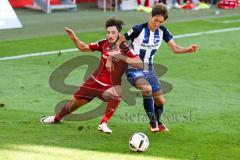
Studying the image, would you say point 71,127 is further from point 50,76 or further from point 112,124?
point 50,76

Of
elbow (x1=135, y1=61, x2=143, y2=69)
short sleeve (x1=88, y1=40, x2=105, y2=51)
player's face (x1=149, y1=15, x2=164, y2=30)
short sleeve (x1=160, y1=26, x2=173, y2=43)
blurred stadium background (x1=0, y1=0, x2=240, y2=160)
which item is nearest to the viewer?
blurred stadium background (x1=0, y1=0, x2=240, y2=160)

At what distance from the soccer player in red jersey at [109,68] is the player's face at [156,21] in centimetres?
41

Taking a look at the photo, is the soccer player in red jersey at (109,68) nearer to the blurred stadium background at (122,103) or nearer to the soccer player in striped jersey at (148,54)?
the soccer player in striped jersey at (148,54)

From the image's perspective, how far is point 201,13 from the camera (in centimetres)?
2542

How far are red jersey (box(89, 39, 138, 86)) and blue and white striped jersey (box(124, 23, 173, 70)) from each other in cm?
14

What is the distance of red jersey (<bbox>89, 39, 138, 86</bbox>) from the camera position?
9.43 m

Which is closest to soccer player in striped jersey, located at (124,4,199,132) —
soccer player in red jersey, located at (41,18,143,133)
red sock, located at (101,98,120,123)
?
soccer player in red jersey, located at (41,18,143,133)

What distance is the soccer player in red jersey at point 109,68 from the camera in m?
9.36

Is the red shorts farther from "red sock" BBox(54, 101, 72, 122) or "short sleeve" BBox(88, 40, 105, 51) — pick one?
"short sleeve" BBox(88, 40, 105, 51)

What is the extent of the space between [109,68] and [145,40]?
0.62m

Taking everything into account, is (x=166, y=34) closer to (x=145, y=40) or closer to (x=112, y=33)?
(x=145, y=40)

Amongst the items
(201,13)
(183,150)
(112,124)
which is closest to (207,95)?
(112,124)

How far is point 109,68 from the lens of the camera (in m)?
9.41

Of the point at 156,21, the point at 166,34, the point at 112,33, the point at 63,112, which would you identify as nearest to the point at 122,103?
the point at 63,112
